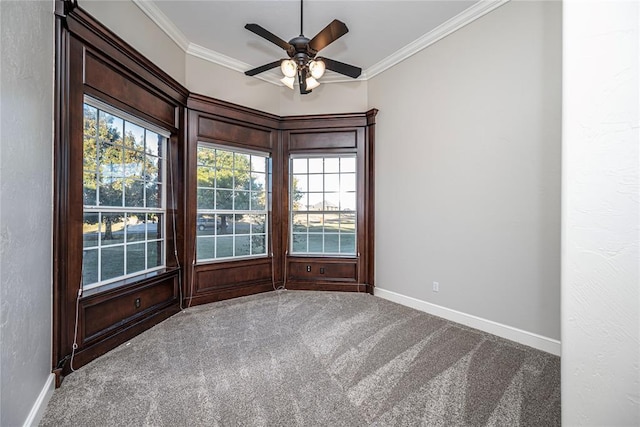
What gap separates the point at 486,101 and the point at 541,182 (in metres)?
0.96

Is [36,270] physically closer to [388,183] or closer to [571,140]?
[571,140]

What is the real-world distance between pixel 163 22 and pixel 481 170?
363 centimetres

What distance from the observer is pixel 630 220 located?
731 mm

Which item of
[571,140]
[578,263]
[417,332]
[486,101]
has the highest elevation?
[486,101]

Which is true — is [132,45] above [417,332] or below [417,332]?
above

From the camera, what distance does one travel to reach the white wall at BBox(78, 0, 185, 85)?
93.0 inches

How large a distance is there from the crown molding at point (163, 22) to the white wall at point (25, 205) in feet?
3.91

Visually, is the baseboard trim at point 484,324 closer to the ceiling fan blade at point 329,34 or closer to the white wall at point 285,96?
the white wall at point 285,96

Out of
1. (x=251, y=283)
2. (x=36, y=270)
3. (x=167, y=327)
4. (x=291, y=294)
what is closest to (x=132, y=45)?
(x=36, y=270)

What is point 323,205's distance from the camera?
14.4 ft

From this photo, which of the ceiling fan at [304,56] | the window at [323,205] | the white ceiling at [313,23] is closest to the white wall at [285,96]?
the white ceiling at [313,23]

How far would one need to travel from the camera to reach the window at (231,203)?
12.2ft

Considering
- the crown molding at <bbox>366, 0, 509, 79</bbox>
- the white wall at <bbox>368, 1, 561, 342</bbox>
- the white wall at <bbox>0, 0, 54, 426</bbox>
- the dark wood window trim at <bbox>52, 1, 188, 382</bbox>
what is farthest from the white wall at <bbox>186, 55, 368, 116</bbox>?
the white wall at <bbox>0, 0, 54, 426</bbox>

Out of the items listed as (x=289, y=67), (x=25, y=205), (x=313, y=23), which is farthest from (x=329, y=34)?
(x=25, y=205)
